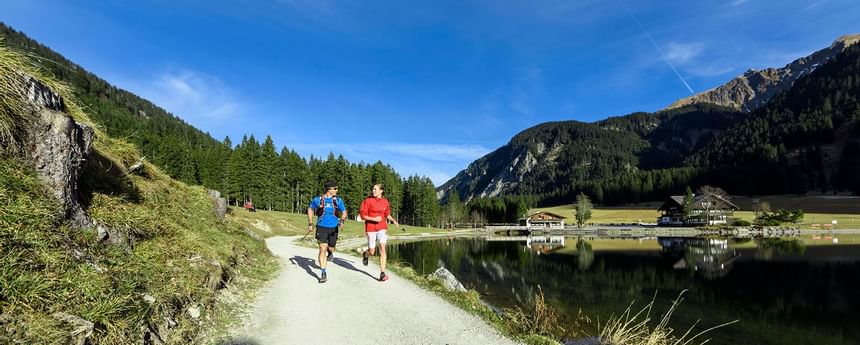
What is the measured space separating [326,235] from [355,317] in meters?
4.03

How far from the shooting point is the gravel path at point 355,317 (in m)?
6.84

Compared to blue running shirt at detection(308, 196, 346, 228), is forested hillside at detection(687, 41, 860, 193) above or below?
above

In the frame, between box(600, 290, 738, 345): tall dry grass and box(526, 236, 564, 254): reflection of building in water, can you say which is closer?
box(600, 290, 738, 345): tall dry grass

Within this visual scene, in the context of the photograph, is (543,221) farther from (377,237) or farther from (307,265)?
(377,237)

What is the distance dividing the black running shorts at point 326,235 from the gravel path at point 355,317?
3.81ft

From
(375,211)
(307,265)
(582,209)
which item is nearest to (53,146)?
(375,211)

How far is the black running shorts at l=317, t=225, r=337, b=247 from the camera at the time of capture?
37.6ft

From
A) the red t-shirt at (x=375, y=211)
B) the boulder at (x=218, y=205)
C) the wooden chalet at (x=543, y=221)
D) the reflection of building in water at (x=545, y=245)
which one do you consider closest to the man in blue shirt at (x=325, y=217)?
the red t-shirt at (x=375, y=211)

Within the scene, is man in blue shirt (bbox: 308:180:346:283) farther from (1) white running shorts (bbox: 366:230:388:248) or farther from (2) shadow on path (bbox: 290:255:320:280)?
(2) shadow on path (bbox: 290:255:320:280)

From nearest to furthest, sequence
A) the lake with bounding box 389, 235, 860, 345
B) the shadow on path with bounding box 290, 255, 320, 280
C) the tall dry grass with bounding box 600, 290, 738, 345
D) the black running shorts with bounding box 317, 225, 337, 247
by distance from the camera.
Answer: the tall dry grass with bounding box 600, 290, 738, 345
the black running shorts with bounding box 317, 225, 337, 247
the shadow on path with bounding box 290, 255, 320, 280
the lake with bounding box 389, 235, 860, 345

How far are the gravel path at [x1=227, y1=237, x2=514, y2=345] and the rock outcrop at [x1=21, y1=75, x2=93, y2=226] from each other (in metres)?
3.27

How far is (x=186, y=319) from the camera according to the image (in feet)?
20.5

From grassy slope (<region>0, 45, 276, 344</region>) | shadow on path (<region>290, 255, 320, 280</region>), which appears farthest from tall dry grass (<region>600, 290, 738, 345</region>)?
shadow on path (<region>290, 255, 320, 280</region>)

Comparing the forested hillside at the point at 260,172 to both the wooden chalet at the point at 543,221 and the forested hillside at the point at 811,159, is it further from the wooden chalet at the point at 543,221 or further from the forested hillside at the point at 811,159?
the forested hillside at the point at 811,159
